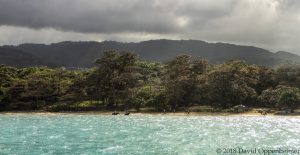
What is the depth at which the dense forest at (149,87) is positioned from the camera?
12288 centimetres

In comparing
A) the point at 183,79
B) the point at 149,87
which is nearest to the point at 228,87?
the point at 183,79

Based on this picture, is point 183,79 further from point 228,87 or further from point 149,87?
point 149,87

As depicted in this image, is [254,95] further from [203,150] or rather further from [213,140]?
[203,150]

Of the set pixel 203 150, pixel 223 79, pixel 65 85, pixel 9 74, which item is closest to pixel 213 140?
pixel 203 150

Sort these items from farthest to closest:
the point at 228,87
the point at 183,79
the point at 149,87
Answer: the point at 149,87 → the point at 183,79 → the point at 228,87

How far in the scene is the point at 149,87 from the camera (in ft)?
448

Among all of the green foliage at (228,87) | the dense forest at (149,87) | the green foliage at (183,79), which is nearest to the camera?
the green foliage at (228,87)

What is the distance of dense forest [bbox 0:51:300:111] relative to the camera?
12288 centimetres

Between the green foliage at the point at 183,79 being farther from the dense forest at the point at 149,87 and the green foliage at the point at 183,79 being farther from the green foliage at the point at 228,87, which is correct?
the green foliage at the point at 228,87

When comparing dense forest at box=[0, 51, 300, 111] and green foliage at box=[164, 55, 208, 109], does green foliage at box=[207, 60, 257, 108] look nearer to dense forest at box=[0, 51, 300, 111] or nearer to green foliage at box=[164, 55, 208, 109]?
dense forest at box=[0, 51, 300, 111]

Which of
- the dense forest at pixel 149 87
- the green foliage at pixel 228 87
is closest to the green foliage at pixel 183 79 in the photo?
the dense forest at pixel 149 87

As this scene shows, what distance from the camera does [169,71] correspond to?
133m

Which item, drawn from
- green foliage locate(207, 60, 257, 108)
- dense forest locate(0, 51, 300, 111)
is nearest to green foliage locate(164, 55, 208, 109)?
dense forest locate(0, 51, 300, 111)

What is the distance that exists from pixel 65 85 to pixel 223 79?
47.4m
